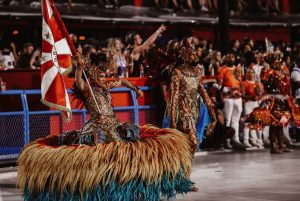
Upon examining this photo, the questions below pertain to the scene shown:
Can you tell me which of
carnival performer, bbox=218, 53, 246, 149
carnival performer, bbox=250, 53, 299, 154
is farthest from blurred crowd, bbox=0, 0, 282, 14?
carnival performer, bbox=250, 53, 299, 154

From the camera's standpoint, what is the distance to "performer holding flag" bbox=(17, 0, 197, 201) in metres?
9.33

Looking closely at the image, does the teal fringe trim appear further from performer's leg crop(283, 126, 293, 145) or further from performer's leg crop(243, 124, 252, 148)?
performer's leg crop(283, 126, 293, 145)

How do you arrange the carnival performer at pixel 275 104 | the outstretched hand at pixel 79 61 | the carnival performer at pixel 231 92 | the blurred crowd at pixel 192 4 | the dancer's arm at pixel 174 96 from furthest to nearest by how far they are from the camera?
1. the blurred crowd at pixel 192 4
2. the carnival performer at pixel 231 92
3. the carnival performer at pixel 275 104
4. the dancer's arm at pixel 174 96
5. the outstretched hand at pixel 79 61

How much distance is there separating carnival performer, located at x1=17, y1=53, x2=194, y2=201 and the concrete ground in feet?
3.90

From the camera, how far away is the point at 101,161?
932cm

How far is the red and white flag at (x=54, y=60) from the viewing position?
992cm

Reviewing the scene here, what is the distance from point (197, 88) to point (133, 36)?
615 cm

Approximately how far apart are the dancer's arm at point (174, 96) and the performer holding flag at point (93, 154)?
100 cm

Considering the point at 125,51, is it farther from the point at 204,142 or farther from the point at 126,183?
the point at 126,183

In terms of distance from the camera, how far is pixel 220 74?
55.5 feet

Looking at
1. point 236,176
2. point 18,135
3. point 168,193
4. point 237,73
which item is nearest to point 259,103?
point 237,73

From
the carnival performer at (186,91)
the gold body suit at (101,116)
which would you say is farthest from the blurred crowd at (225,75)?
the gold body suit at (101,116)

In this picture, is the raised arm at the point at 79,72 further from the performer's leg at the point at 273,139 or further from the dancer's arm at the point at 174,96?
the performer's leg at the point at 273,139

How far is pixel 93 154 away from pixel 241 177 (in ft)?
13.4
